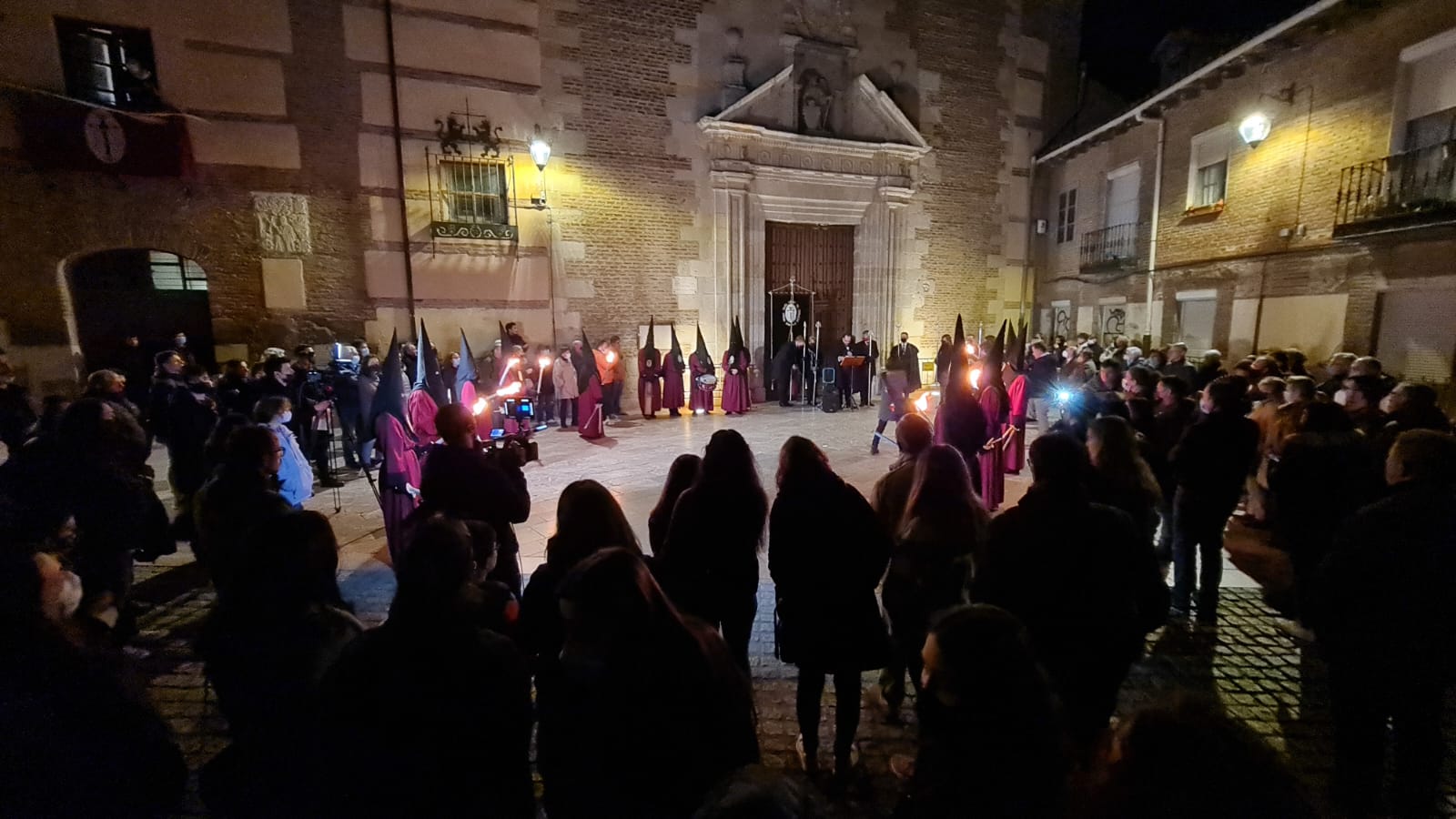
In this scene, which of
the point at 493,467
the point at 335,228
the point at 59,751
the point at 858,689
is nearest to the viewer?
the point at 59,751

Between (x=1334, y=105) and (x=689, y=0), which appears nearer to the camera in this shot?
(x=1334, y=105)

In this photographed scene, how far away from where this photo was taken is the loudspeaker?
1352 centimetres

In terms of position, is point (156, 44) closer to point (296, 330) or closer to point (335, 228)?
point (335, 228)

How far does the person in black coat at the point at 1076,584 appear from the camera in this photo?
2482 mm

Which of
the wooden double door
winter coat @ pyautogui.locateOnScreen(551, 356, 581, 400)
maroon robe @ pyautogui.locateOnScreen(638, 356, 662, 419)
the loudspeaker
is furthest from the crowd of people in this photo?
the wooden double door

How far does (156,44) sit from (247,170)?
205cm

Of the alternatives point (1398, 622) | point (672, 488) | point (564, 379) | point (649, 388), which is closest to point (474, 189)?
point (564, 379)

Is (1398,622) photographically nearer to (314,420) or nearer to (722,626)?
(722,626)

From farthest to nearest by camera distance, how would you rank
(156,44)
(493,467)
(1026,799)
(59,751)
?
(156,44) → (493,467) → (59,751) → (1026,799)

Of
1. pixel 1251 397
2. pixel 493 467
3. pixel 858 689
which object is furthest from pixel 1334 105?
pixel 493 467

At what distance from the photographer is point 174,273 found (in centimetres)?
1167

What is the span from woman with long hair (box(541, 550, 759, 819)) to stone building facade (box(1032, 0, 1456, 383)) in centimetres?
1197

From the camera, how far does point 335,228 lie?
1148cm

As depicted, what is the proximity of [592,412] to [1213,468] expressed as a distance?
879 cm
